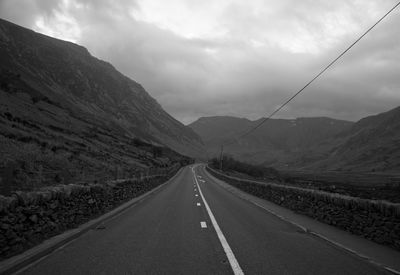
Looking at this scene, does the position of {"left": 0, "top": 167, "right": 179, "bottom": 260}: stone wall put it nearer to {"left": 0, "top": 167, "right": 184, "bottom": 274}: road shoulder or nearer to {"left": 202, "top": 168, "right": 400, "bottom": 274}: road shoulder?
{"left": 0, "top": 167, "right": 184, "bottom": 274}: road shoulder

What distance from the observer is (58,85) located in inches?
6841

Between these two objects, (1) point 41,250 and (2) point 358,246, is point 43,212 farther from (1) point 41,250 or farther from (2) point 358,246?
(2) point 358,246

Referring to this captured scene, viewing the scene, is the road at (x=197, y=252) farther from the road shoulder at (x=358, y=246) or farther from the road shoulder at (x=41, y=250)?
the road shoulder at (x=358, y=246)

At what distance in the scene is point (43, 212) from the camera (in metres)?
9.95

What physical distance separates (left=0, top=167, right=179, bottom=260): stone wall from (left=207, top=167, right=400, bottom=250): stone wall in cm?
851

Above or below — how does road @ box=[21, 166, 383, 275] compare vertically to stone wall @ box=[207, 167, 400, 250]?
below

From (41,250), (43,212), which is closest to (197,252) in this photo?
(41,250)

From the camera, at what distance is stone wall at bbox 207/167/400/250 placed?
10.5 meters

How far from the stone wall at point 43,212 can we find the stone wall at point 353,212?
27.9 ft

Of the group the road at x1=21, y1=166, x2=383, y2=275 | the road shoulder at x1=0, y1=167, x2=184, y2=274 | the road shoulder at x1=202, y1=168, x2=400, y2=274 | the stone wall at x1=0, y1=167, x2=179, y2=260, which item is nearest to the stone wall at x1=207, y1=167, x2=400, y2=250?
the road shoulder at x1=202, y1=168, x2=400, y2=274

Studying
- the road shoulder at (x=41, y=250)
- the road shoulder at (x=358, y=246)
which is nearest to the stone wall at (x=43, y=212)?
the road shoulder at (x=41, y=250)

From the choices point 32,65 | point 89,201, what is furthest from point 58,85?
point 89,201

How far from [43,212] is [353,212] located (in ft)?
30.0

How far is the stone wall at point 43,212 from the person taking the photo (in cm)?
806
